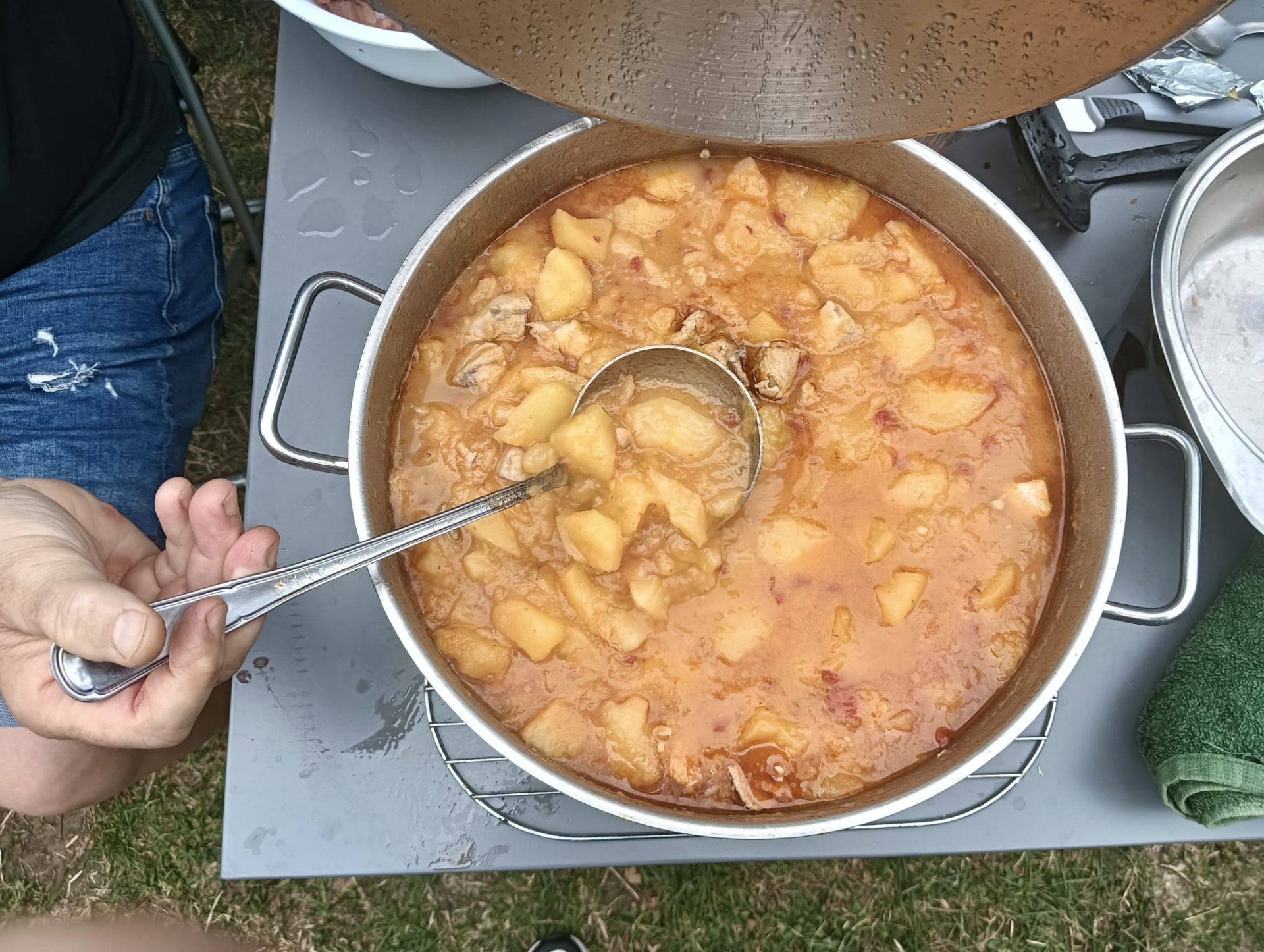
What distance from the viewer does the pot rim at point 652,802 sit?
129cm

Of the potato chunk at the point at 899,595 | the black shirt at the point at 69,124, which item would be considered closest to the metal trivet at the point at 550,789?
the potato chunk at the point at 899,595

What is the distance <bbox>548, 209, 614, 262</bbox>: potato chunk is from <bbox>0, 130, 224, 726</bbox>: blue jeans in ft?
3.21

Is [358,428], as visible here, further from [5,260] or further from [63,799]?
[63,799]

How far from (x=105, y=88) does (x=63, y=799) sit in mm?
1631

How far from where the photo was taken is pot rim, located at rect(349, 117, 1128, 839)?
1.29 m

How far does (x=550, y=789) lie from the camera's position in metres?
1.64

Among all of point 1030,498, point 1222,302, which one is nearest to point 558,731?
point 1030,498

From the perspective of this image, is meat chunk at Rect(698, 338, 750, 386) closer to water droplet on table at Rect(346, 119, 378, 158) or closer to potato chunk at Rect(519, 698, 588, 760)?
potato chunk at Rect(519, 698, 588, 760)

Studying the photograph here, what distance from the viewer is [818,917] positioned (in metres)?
2.51

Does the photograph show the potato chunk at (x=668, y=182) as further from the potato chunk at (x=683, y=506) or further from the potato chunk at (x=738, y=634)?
the potato chunk at (x=738, y=634)

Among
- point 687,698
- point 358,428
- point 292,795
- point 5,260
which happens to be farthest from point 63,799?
point 687,698

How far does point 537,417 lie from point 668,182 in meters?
0.60

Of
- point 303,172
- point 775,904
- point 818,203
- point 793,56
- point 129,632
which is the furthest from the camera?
point 775,904

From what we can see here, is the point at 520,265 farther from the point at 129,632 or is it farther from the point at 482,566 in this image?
the point at 129,632
